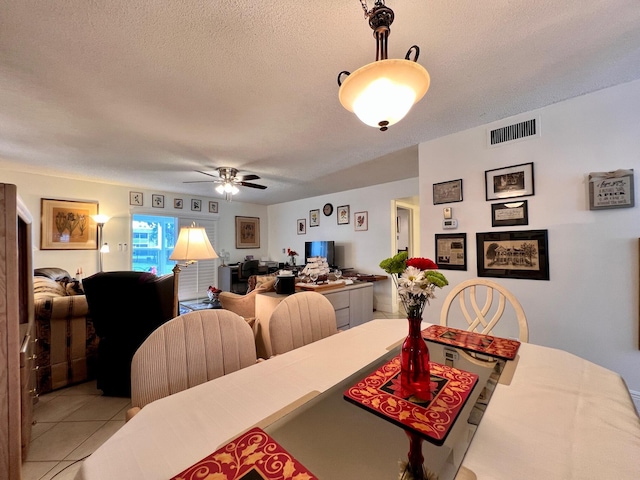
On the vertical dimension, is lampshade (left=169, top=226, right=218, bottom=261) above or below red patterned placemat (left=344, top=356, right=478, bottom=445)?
above

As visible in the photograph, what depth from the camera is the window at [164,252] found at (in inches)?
193

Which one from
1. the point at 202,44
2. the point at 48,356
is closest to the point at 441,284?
the point at 202,44

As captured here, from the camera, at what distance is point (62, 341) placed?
2105 mm

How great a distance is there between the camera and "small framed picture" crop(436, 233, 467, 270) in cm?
249

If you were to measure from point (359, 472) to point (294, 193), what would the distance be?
5089 mm

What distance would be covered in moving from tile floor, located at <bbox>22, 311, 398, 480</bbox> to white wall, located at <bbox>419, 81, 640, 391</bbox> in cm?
326

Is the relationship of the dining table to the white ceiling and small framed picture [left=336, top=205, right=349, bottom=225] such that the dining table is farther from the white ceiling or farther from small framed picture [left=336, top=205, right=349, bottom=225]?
small framed picture [left=336, top=205, right=349, bottom=225]

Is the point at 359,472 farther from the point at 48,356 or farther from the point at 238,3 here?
the point at 48,356

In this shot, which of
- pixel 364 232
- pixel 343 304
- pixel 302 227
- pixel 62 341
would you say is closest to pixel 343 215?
pixel 364 232

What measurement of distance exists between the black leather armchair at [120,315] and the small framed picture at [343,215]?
3.72 metres

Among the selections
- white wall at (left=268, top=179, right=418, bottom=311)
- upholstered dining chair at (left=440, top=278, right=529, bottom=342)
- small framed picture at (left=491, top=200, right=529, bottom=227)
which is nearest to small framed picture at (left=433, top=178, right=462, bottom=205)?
small framed picture at (left=491, top=200, right=529, bottom=227)

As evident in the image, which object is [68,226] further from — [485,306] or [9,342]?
[485,306]

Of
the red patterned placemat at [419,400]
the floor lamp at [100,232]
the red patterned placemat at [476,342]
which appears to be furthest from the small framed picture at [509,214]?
the floor lamp at [100,232]

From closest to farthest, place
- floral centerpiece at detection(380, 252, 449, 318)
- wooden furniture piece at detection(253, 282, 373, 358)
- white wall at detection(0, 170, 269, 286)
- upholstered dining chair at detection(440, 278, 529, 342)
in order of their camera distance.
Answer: floral centerpiece at detection(380, 252, 449, 318)
upholstered dining chair at detection(440, 278, 529, 342)
wooden furniture piece at detection(253, 282, 373, 358)
white wall at detection(0, 170, 269, 286)
